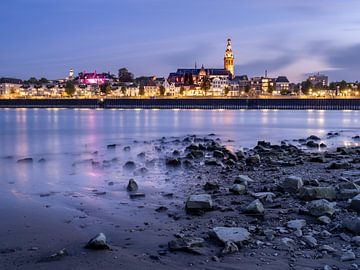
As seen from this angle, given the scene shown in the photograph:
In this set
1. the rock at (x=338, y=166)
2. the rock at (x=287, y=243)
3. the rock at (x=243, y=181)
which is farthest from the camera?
the rock at (x=338, y=166)

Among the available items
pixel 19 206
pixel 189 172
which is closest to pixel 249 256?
pixel 19 206

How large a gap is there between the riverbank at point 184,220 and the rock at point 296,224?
0.11 feet

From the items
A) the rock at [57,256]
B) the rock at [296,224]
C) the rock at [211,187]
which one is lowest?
the rock at [57,256]

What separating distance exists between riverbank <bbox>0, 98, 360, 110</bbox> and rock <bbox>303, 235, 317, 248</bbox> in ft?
464

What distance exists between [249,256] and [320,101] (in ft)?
476

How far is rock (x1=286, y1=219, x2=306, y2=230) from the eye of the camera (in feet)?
29.3

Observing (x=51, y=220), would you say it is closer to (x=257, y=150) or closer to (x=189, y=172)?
(x=189, y=172)

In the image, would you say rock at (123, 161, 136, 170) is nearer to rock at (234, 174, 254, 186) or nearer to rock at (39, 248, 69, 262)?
rock at (234, 174, 254, 186)

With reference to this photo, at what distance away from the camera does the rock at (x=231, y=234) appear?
8.16 m

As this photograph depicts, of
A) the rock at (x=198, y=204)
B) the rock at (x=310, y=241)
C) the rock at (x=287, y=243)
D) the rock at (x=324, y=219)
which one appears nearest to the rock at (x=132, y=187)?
the rock at (x=198, y=204)

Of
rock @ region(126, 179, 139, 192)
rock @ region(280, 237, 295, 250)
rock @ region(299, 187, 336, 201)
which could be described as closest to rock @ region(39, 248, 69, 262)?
rock @ region(280, 237, 295, 250)

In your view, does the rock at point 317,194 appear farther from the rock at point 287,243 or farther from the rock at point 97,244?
the rock at point 97,244

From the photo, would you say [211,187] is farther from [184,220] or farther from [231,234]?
[231,234]

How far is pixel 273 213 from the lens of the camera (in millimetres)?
10266
